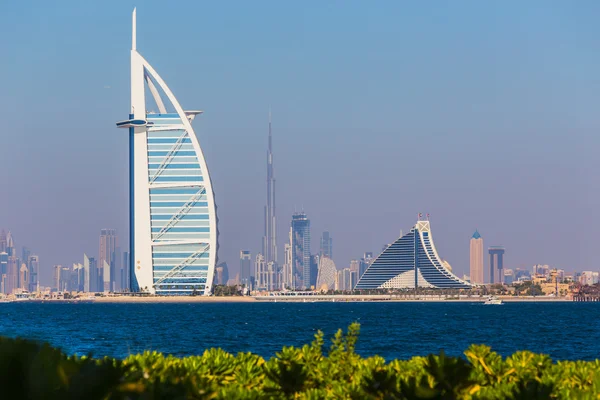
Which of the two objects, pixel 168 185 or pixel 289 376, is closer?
pixel 289 376

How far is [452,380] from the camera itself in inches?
474

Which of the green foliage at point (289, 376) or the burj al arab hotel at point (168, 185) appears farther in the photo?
the burj al arab hotel at point (168, 185)

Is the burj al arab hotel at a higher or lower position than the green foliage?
higher

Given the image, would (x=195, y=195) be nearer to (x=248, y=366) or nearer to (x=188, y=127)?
(x=188, y=127)

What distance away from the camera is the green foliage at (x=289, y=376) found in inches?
322

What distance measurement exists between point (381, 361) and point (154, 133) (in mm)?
180964

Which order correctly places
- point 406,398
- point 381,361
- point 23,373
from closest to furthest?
point 23,373, point 406,398, point 381,361

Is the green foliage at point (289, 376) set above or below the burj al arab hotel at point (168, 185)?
below

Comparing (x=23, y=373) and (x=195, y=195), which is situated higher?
(x=195, y=195)

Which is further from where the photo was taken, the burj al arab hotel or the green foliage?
the burj al arab hotel

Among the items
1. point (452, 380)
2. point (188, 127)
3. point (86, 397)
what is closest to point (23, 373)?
point (86, 397)

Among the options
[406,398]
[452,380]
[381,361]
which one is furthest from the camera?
[381,361]

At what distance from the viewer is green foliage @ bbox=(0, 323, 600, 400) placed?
26.9ft

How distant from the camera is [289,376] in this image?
46.3ft
